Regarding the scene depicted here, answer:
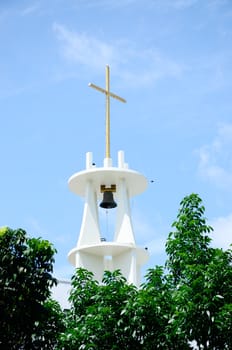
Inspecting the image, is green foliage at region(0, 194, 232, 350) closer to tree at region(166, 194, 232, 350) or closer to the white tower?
tree at region(166, 194, 232, 350)

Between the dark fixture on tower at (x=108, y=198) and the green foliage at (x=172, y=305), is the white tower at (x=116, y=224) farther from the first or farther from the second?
the green foliage at (x=172, y=305)

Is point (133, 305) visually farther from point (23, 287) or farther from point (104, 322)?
point (23, 287)

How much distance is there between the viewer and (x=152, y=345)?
17.3m

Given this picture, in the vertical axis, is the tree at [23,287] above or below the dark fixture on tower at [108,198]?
below

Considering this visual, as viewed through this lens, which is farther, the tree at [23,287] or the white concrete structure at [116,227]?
the white concrete structure at [116,227]

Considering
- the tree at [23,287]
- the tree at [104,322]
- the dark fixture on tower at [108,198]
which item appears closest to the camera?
the tree at [23,287]

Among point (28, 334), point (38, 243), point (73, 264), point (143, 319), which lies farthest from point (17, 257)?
point (73, 264)

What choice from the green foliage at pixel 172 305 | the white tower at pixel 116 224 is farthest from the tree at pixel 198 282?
the white tower at pixel 116 224

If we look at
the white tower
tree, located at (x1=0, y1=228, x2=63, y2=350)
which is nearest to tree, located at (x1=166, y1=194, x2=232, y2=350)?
tree, located at (x1=0, y1=228, x2=63, y2=350)

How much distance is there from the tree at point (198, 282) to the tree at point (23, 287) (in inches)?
111

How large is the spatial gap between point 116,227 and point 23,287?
10.7 m

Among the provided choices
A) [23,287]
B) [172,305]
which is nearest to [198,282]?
[172,305]

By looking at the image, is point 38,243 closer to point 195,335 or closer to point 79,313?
point 79,313

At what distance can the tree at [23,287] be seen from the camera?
16.9 meters
